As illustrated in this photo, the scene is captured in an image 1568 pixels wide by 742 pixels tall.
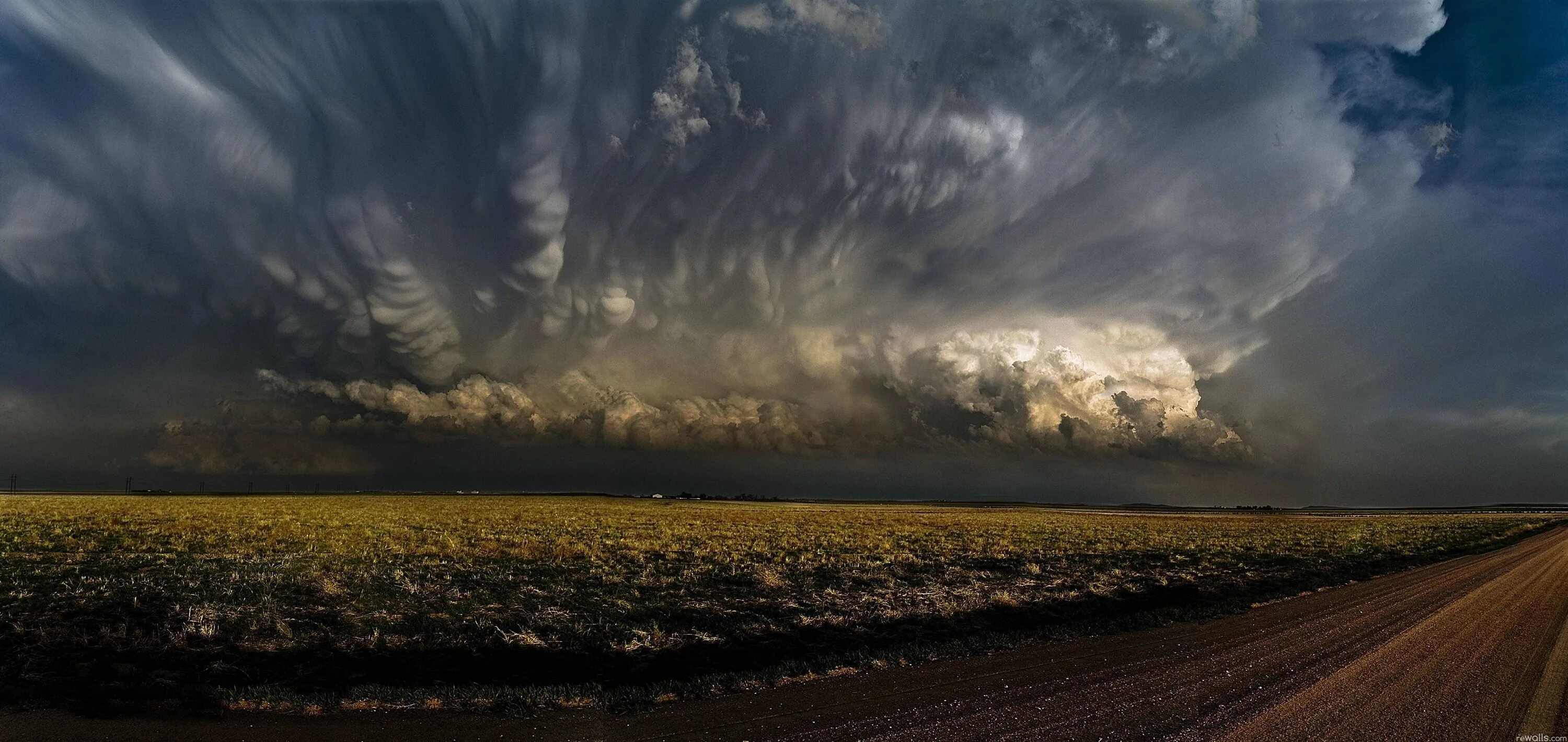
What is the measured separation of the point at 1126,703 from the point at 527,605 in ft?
43.9

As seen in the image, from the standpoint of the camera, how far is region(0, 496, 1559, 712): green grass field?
11398 millimetres

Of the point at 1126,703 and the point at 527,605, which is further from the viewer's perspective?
the point at 527,605

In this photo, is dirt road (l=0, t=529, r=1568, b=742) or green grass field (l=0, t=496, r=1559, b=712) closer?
dirt road (l=0, t=529, r=1568, b=742)

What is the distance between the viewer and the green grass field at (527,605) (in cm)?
1140

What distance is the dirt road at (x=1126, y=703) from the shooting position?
883 centimetres

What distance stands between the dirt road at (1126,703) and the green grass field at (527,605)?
88 cm

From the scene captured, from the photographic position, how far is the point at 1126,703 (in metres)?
9.88

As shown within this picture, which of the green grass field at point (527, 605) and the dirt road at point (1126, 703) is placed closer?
the dirt road at point (1126, 703)

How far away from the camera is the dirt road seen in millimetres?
8828

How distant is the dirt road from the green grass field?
883 mm

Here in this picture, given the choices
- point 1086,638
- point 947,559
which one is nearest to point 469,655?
point 1086,638

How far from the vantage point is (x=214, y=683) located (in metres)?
11.0

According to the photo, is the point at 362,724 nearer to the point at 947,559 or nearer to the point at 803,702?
the point at 803,702

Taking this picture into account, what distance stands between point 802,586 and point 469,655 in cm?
1026
